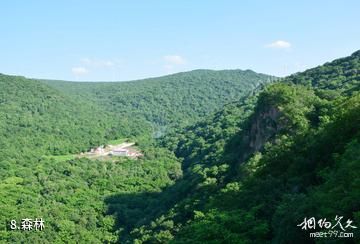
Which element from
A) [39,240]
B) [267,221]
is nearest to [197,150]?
[39,240]

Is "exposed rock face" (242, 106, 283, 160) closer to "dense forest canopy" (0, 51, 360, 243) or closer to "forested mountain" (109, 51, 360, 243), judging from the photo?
"forested mountain" (109, 51, 360, 243)

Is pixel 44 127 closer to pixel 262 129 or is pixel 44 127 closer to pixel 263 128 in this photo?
pixel 262 129

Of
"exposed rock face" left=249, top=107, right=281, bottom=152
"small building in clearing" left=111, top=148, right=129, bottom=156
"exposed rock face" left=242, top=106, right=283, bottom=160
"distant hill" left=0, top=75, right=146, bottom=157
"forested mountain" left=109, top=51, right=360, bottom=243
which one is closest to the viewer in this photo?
"forested mountain" left=109, top=51, right=360, bottom=243

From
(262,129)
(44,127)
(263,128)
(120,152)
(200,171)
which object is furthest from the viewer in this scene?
(44,127)

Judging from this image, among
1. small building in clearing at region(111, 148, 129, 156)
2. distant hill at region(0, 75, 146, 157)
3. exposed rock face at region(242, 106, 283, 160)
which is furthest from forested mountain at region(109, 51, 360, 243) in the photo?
distant hill at region(0, 75, 146, 157)

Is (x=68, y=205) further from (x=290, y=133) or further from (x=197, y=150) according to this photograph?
(x=290, y=133)

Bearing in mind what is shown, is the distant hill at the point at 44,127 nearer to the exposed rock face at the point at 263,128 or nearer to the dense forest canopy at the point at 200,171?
the dense forest canopy at the point at 200,171

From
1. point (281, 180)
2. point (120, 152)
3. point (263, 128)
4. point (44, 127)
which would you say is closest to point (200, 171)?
point (263, 128)

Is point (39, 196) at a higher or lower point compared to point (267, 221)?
lower
